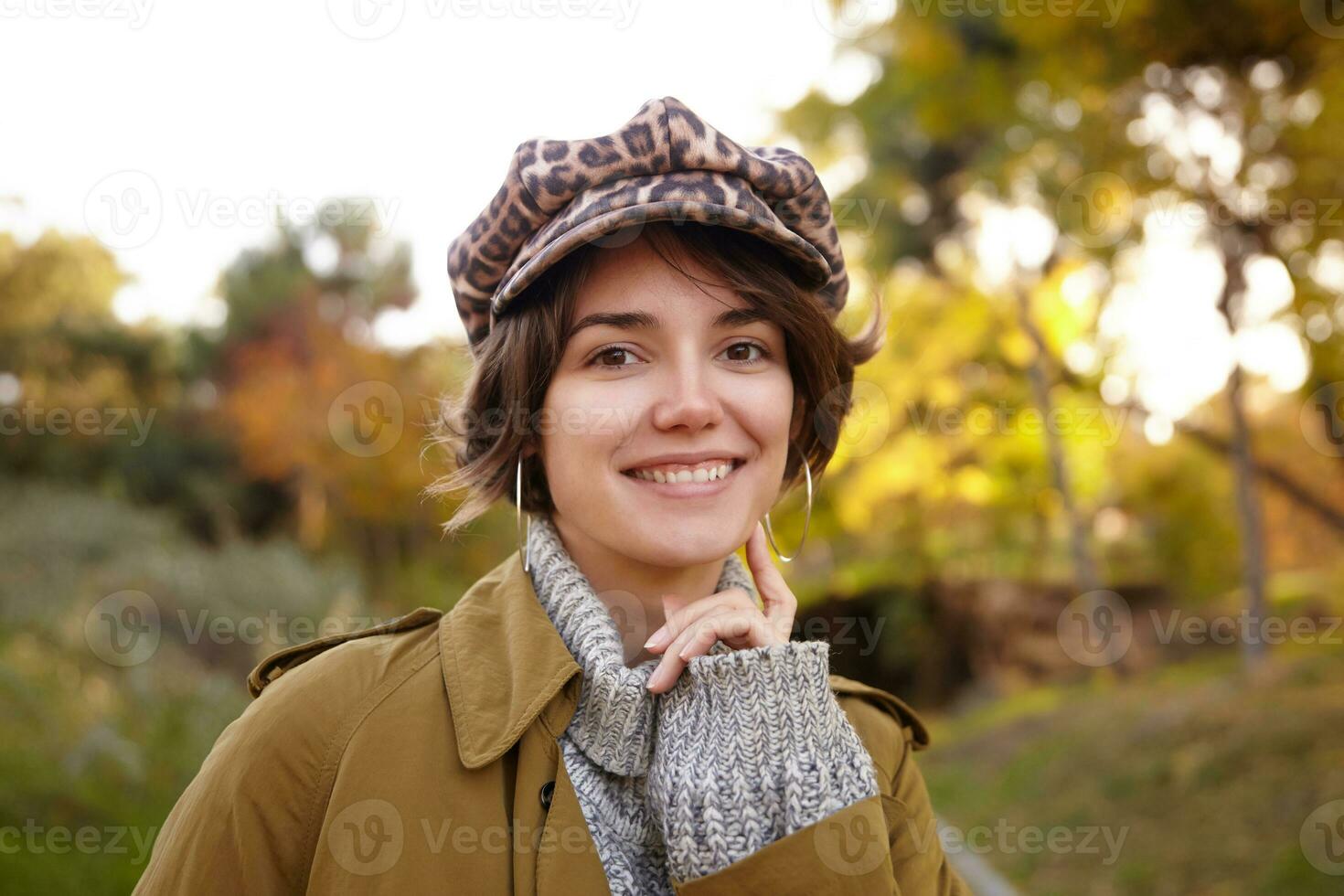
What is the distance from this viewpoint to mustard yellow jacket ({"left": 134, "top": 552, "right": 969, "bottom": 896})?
1.62m

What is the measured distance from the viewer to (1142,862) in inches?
240

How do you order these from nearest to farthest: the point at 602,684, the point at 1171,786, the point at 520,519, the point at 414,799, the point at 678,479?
the point at 414,799, the point at 602,684, the point at 678,479, the point at 520,519, the point at 1171,786

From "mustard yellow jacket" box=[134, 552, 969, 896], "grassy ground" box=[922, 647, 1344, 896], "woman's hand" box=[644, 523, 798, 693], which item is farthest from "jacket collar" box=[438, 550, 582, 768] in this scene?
"grassy ground" box=[922, 647, 1344, 896]

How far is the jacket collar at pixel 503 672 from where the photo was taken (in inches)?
69.2

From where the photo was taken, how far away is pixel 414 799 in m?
1.68

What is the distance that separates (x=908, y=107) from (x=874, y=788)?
9.11 metres

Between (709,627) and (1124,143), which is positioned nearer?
(709,627)

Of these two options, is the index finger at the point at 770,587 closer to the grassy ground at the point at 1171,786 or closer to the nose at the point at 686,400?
the nose at the point at 686,400

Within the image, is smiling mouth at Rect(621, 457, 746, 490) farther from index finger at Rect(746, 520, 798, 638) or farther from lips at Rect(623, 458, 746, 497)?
index finger at Rect(746, 520, 798, 638)

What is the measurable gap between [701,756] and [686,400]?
630mm

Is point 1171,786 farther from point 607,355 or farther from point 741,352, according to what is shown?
point 607,355

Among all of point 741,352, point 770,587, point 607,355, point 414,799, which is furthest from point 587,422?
point 414,799

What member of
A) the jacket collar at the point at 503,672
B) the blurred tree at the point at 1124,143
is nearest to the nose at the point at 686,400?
the jacket collar at the point at 503,672

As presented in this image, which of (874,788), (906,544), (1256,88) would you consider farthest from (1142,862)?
(906,544)
